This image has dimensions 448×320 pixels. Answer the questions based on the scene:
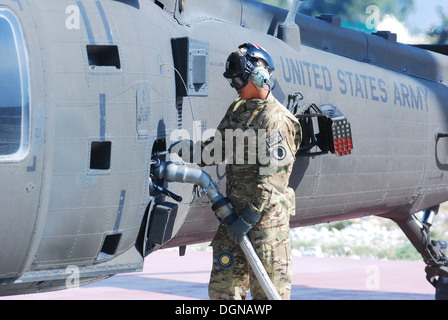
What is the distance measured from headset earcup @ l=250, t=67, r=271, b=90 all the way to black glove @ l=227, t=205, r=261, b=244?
78cm

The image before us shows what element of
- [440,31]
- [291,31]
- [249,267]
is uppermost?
[440,31]

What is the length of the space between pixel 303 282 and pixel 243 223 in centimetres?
794

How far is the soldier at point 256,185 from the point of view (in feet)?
16.2

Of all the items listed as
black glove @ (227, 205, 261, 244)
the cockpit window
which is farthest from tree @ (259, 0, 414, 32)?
the cockpit window

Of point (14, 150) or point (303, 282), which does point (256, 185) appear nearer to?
point (14, 150)

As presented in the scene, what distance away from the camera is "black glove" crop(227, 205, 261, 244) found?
4.85 metres

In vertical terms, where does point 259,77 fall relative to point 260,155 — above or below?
above

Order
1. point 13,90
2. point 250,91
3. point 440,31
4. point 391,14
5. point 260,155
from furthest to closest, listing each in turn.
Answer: point 440,31
point 391,14
point 250,91
point 260,155
point 13,90

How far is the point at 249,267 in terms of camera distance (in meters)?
5.14

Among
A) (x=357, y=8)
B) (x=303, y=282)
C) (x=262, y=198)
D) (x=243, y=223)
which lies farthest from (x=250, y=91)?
(x=303, y=282)

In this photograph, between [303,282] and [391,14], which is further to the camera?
[303,282]

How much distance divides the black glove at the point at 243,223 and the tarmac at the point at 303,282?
568 centimetres

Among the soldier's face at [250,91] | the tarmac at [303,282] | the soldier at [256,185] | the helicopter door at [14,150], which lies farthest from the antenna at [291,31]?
the tarmac at [303,282]

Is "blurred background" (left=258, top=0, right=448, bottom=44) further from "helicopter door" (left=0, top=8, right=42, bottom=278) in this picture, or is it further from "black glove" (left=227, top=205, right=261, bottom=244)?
"helicopter door" (left=0, top=8, right=42, bottom=278)
